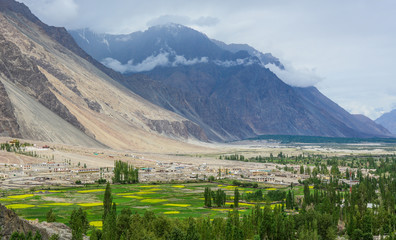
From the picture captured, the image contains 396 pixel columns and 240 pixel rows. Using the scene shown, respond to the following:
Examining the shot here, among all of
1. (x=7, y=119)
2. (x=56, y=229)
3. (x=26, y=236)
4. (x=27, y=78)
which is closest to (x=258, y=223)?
(x=56, y=229)

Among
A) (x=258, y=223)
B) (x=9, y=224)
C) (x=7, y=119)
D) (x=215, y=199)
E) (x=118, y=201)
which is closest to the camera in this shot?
(x=9, y=224)

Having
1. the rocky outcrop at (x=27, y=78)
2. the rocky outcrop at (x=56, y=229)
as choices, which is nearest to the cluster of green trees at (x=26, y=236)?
the rocky outcrop at (x=56, y=229)

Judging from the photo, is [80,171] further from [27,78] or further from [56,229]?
[27,78]

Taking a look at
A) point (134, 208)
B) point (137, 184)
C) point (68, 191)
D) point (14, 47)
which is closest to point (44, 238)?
point (134, 208)

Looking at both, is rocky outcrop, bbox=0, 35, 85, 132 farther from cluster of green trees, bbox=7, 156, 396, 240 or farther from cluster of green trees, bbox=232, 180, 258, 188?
cluster of green trees, bbox=7, 156, 396, 240

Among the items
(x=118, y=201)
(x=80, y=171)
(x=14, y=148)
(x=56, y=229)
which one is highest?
(x=14, y=148)

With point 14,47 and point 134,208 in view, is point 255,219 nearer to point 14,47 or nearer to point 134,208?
point 134,208

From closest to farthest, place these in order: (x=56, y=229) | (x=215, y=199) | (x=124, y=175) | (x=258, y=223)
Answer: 1. (x=56, y=229)
2. (x=258, y=223)
3. (x=215, y=199)
4. (x=124, y=175)

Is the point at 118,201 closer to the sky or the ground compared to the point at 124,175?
closer to the ground
